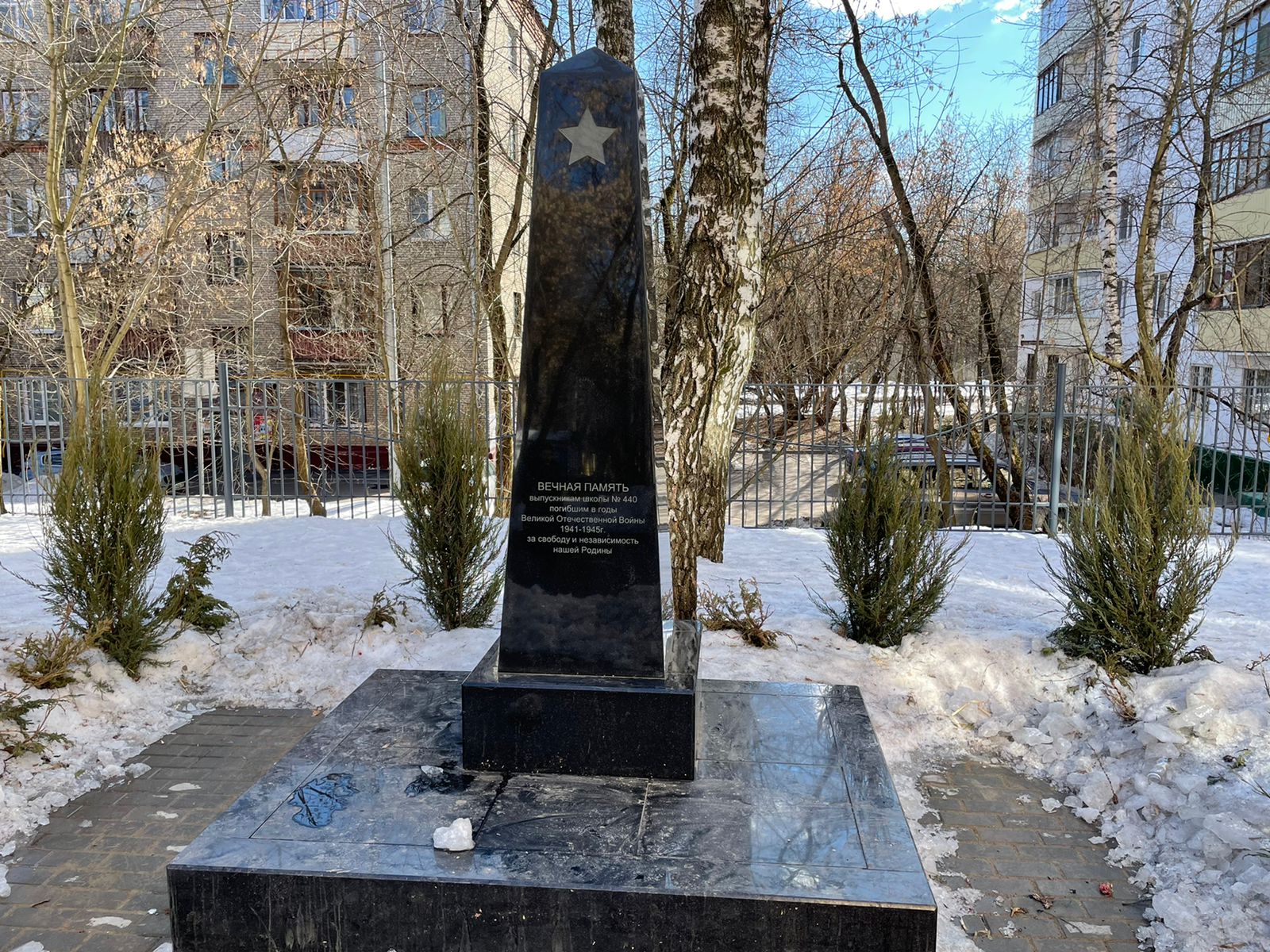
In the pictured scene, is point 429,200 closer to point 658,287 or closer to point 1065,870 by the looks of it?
point 658,287

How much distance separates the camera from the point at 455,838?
3.21 m

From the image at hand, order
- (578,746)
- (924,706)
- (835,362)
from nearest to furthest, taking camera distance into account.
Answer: (578,746) < (924,706) < (835,362)

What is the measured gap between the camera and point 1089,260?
29.2 metres

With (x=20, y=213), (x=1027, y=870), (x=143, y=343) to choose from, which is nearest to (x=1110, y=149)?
(x=1027, y=870)

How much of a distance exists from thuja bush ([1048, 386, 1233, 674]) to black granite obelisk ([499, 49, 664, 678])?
3027 millimetres

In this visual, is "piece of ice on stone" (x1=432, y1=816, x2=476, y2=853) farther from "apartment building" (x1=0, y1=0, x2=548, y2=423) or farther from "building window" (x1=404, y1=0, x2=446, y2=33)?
"building window" (x1=404, y1=0, x2=446, y2=33)

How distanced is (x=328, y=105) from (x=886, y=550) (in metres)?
12.2

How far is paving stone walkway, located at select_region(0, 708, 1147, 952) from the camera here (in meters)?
3.43

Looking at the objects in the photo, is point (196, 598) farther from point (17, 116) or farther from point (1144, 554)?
point (17, 116)

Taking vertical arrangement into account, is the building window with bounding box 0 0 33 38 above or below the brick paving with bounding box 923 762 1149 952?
above

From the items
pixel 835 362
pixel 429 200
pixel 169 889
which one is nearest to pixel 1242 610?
pixel 169 889

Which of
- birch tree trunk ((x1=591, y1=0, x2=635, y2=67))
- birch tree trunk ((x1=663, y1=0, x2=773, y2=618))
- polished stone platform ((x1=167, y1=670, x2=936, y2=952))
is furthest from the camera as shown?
birch tree trunk ((x1=591, y1=0, x2=635, y2=67))

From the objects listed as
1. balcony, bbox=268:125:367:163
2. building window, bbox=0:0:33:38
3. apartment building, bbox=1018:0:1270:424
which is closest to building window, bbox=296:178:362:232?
balcony, bbox=268:125:367:163

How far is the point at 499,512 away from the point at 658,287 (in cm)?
363
